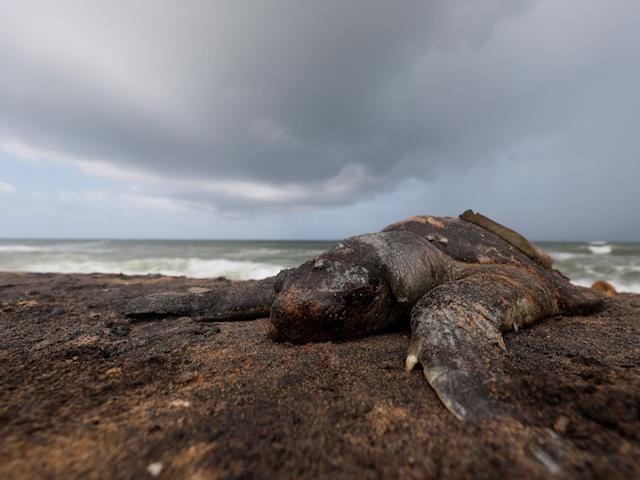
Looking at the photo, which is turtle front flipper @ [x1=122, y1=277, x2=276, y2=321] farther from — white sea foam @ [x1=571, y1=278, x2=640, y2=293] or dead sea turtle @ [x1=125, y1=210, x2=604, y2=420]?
white sea foam @ [x1=571, y1=278, x2=640, y2=293]

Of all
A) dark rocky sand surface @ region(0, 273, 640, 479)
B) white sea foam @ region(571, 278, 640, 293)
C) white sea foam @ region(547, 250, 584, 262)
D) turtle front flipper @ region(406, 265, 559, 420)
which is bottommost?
white sea foam @ region(571, 278, 640, 293)

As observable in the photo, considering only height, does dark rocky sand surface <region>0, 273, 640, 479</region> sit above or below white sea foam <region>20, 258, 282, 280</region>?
above

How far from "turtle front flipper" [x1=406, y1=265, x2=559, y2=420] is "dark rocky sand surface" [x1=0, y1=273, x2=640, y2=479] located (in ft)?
0.35

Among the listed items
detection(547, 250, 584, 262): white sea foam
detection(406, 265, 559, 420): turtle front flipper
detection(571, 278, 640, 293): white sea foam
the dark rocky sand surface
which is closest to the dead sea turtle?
detection(406, 265, 559, 420): turtle front flipper

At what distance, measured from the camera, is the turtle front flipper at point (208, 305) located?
138 inches

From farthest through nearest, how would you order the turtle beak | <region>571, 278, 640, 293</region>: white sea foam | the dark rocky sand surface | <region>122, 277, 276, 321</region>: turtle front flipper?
<region>571, 278, 640, 293</region>: white sea foam → <region>122, 277, 276, 321</region>: turtle front flipper → the turtle beak → the dark rocky sand surface

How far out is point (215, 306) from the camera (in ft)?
12.1

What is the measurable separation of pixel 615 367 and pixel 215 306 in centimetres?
389

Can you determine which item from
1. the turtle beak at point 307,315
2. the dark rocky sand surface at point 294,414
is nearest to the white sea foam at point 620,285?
the dark rocky sand surface at point 294,414

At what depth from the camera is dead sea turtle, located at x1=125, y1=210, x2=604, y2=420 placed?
1.89 m

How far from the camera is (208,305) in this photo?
12.1 feet

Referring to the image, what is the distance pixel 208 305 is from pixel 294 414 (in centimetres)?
256

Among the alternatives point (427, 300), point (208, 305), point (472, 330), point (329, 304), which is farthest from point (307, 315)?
point (208, 305)

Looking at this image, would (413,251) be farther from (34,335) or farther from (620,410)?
(34,335)
